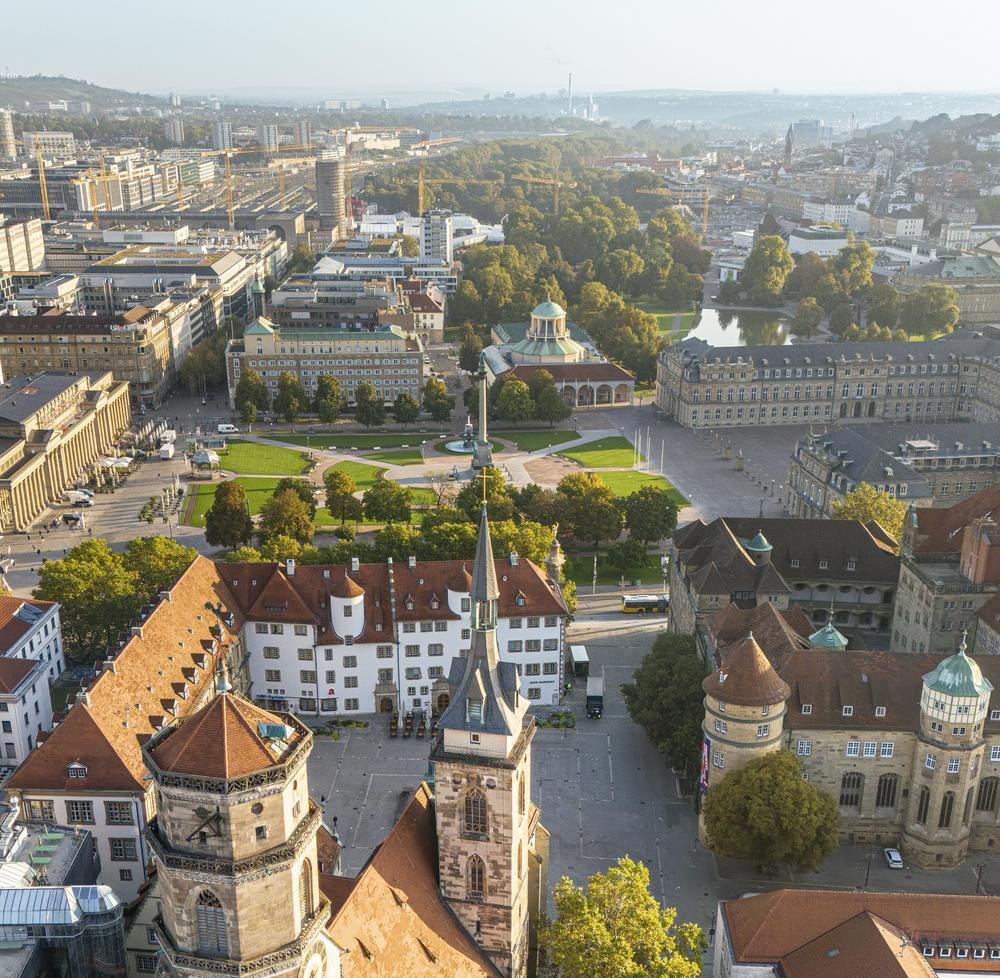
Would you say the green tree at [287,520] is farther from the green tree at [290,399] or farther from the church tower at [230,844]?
the church tower at [230,844]

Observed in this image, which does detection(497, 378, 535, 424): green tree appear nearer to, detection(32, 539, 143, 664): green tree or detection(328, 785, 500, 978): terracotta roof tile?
detection(32, 539, 143, 664): green tree

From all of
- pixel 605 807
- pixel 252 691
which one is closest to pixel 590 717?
pixel 605 807

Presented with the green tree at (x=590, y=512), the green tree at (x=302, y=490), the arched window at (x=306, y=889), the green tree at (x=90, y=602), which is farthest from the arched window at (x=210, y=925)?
the green tree at (x=302, y=490)

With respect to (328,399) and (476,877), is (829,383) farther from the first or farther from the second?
(476,877)

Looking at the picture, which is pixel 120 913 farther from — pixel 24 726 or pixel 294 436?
pixel 294 436

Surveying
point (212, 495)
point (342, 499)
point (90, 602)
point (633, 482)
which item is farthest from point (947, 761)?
point (212, 495)
